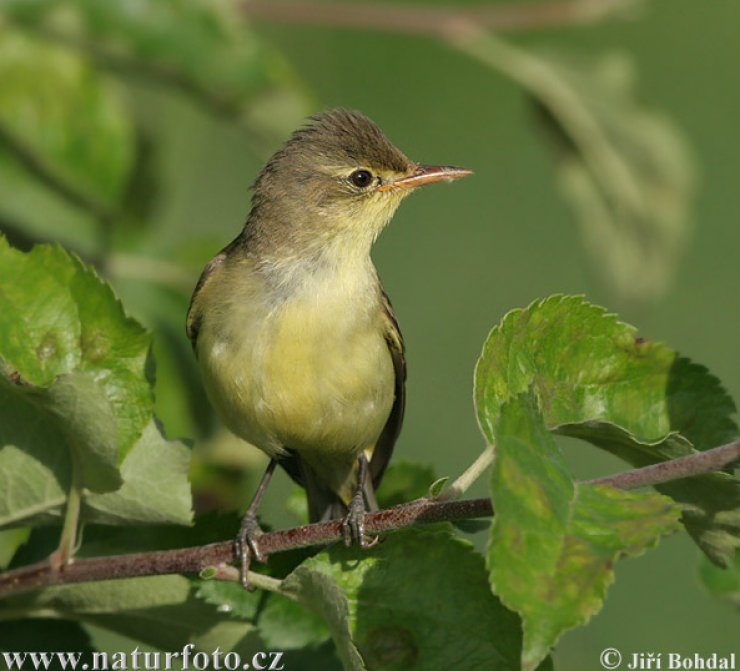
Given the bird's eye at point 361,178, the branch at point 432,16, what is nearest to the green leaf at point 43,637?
the bird's eye at point 361,178

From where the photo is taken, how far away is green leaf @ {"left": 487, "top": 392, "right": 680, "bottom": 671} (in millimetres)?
1938

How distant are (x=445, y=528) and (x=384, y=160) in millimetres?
1948

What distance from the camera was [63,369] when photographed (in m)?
2.66

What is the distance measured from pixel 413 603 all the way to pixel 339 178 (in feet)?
6.58

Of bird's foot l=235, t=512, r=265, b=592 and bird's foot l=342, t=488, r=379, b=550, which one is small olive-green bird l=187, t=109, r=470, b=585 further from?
bird's foot l=342, t=488, r=379, b=550

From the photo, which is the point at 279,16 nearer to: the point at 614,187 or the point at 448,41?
the point at 448,41

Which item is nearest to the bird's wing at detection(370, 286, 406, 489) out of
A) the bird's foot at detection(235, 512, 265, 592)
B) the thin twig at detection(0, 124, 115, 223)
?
the thin twig at detection(0, 124, 115, 223)

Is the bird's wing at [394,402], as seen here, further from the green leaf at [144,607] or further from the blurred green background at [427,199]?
the green leaf at [144,607]

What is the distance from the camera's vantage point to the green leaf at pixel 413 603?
2.32 metres

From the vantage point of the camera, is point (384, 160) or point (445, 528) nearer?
point (445, 528)

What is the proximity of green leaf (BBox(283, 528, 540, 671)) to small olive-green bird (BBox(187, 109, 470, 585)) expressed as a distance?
785mm

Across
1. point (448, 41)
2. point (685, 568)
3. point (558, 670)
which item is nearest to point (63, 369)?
point (558, 670)

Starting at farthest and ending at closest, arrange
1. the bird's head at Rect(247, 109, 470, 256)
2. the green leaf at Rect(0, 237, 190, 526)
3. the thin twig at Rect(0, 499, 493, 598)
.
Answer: the bird's head at Rect(247, 109, 470, 256)
the green leaf at Rect(0, 237, 190, 526)
the thin twig at Rect(0, 499, 493, 598)

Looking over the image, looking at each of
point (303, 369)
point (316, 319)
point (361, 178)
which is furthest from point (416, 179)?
point (303, 369)
